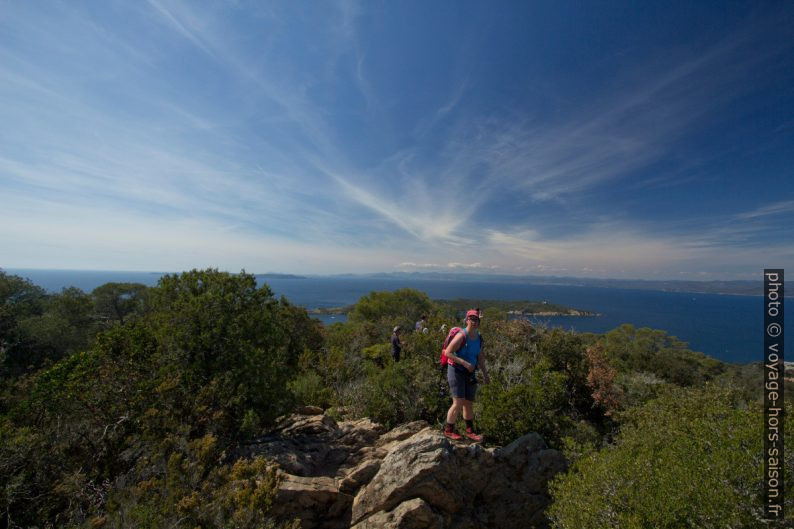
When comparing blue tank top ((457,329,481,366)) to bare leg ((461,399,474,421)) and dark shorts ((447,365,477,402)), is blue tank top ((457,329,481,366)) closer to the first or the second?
dark shorts ((447,365,477,402))

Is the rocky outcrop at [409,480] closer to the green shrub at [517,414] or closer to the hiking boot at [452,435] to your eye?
the hiking boot at [452,435]

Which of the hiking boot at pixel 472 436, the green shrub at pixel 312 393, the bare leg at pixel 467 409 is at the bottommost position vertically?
the green shrub at pixel 312 393

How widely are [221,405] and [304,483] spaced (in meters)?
2.23

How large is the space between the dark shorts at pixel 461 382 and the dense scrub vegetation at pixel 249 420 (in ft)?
3.30

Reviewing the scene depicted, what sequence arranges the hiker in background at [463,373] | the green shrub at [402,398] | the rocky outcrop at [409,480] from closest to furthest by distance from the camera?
1. the rocky outcrop at [409,480]
2. the hiker in background at [463,373]
3. the green shrub at [402,398]

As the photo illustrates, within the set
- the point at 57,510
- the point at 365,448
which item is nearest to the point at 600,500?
the point at 365,448

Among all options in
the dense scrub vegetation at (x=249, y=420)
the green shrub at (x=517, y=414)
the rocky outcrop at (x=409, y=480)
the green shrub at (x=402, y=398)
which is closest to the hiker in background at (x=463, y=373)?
the rocky outcrop at (x=409, y=480)

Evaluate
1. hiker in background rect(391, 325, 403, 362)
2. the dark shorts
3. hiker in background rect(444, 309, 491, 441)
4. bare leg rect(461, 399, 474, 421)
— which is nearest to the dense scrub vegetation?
hiker in background rect(391, 325, 403, 362)

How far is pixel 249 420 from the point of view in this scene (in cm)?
537

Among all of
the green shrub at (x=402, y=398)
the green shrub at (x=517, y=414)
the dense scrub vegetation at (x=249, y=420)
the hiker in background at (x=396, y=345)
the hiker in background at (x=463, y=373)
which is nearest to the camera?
the dense scrub vegetation at (x=249, y=420)

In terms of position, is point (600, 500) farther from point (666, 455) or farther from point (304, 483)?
point (304, 483)

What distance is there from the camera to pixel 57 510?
4176 millimetres

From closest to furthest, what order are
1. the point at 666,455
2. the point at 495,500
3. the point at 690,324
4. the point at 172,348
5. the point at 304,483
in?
the point at 666,455 → the point at 304,483 → the point at 495,500 → the point at 172,348 → the point at 690,324

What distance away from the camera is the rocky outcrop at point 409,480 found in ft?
14.8
